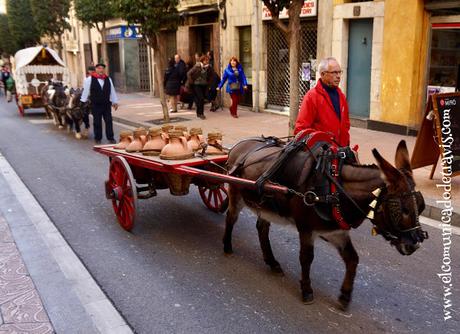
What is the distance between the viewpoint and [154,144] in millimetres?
5727

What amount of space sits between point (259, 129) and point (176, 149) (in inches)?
318

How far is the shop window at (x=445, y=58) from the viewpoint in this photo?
35.1 ft

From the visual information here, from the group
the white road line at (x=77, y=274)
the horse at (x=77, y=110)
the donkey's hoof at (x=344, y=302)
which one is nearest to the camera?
the white road line at (x=77, y=274)

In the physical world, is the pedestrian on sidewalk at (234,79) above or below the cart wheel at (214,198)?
above

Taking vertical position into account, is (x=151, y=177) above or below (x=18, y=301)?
above

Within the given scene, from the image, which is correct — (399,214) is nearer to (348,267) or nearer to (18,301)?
(348,267)

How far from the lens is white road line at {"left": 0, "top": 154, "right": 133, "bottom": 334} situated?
3.90 metres

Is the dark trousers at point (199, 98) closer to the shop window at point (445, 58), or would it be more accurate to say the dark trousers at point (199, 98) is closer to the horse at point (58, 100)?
the horse at point (58, 100)

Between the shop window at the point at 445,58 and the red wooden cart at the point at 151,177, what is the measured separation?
6935 millimetres

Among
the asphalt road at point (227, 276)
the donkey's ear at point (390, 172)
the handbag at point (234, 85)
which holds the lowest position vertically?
the asphalt road at point (227, 276)

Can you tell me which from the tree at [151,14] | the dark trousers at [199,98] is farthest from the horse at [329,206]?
the dark trousers at [199,98]

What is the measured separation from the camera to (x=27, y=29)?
112 feet

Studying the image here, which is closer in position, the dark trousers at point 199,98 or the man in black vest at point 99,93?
the man in black vest at point 99,93

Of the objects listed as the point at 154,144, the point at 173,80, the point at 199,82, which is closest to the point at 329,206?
the point at 154,144
